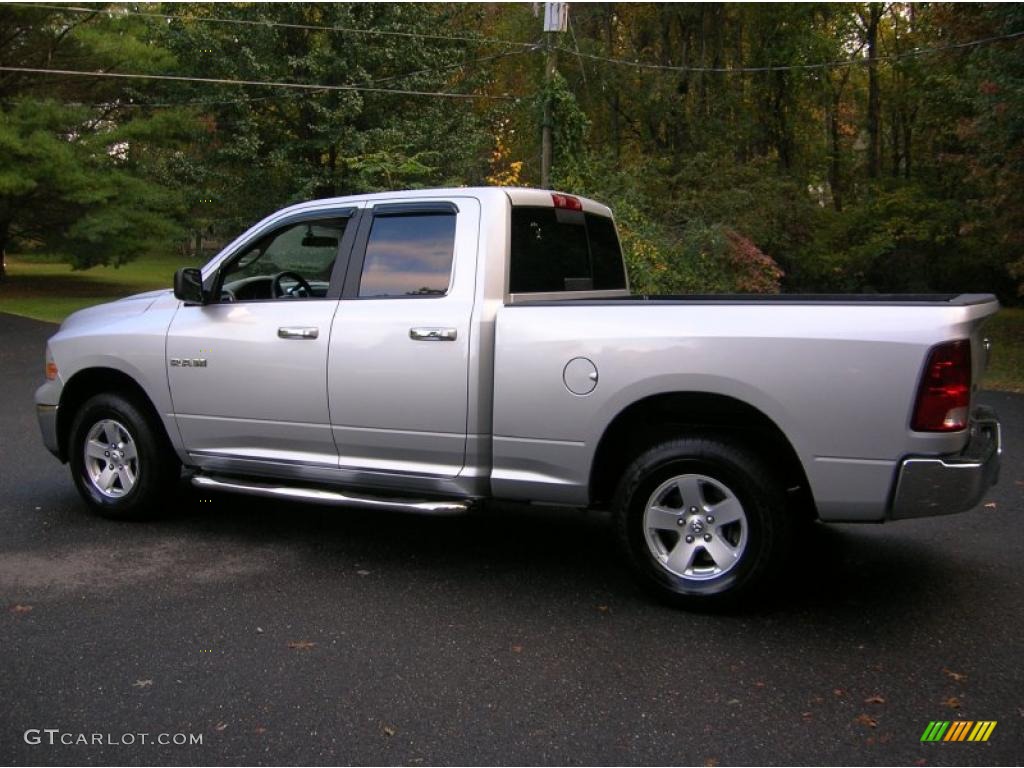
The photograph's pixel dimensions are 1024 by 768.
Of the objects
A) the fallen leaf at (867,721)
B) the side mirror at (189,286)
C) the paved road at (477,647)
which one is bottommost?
the paved road at (477,647)

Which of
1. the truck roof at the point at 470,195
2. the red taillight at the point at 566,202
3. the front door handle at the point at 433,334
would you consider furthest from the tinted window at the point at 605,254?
the front door handle at the point at 433,334

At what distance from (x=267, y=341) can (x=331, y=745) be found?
2822 mm

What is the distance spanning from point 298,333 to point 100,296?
2854cm

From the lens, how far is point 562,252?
569cm

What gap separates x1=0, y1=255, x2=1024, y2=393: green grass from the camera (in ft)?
55.5

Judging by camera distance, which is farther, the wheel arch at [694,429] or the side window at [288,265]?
the side window at [288,265]

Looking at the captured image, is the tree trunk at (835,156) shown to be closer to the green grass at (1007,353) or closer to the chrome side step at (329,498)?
the green grass at (1007,353)

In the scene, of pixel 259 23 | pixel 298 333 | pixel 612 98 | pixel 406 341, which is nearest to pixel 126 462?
pixel 298 333

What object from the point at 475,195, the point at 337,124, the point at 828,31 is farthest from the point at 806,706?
the point at 828,31

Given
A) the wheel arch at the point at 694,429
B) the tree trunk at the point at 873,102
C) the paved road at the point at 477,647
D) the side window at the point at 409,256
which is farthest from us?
the tree trunk at the point at 873,102

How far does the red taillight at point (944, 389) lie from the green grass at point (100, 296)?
9.31m

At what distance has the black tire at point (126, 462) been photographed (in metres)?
5.98

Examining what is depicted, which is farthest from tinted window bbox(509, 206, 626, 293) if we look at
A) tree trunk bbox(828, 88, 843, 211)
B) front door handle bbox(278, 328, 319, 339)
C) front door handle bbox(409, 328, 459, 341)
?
tree trunk bbox(828, 88, 843, 211)

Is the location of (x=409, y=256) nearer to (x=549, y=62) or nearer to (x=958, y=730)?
(x=958, y=730)
